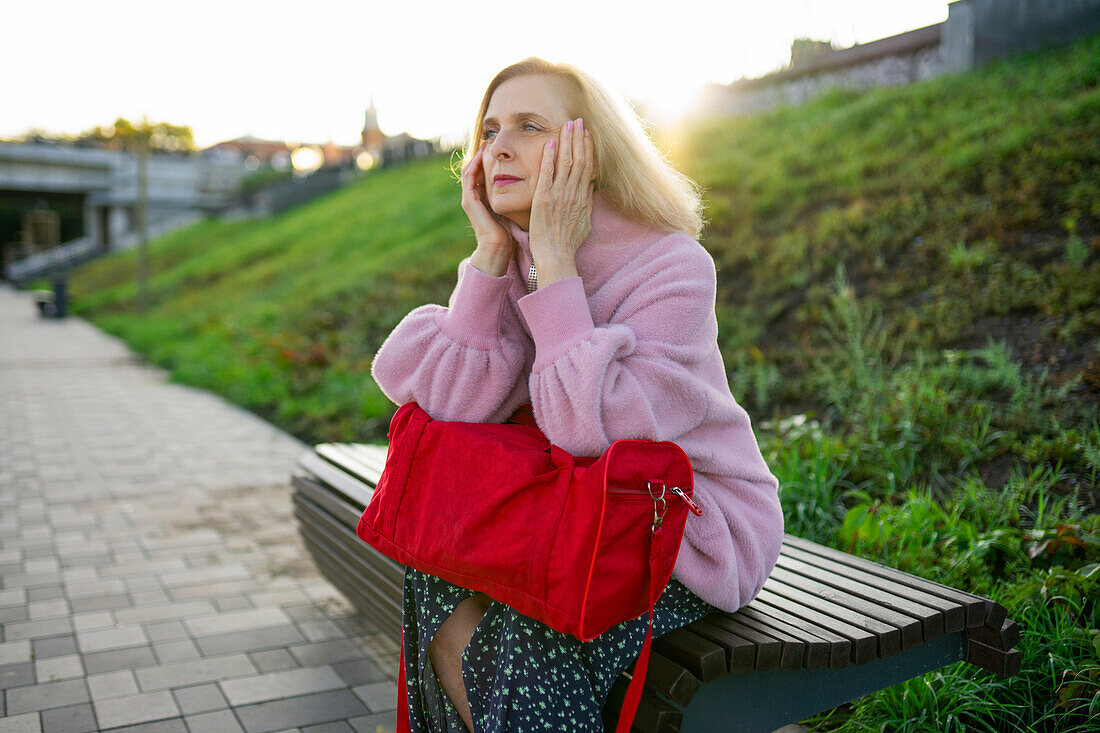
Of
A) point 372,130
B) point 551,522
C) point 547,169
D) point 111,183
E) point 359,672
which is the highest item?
point 372,130

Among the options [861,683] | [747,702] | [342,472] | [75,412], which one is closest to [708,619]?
[747,702]

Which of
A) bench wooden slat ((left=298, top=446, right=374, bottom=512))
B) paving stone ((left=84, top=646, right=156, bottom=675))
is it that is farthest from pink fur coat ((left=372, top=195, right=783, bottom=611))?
paving stone ((left=84, top=646, right=156, bottom=675))

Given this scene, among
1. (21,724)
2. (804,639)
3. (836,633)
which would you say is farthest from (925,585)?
(21,724)

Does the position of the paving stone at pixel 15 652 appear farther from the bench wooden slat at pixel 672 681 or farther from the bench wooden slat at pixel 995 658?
the bench wooden slat at pixel 995 658

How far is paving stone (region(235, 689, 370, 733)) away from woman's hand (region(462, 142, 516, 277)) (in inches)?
60.9

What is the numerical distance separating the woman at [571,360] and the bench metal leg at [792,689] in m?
0.17

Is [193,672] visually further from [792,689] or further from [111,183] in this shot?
[111,183]

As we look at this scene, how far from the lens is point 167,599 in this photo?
3.63m

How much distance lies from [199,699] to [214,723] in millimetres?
175

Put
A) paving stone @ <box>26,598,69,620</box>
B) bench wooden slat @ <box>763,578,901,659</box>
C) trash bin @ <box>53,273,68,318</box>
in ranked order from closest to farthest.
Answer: bench wooden slat @ <box>763,578,901,659</box> < paving stone @ <box>26,598,69,620</box> < trash bin @ <box>53,273,68,318</box>

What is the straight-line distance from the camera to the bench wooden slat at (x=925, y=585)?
6.82ft

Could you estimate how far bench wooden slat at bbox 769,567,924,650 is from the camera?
1929 mm

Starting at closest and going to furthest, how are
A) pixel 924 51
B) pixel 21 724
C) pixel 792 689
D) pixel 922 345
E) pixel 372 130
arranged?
pixel 792 689 < pixel 21 724 < pixel 922 345 < pixel 924 51 < pixel 372 130

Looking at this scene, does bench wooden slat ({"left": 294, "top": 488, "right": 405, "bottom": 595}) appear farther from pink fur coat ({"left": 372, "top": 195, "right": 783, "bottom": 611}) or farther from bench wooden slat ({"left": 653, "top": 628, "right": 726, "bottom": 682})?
bench wooden slat ({"left": 653, "top": 628, "right": 726, "bottom": 682})
